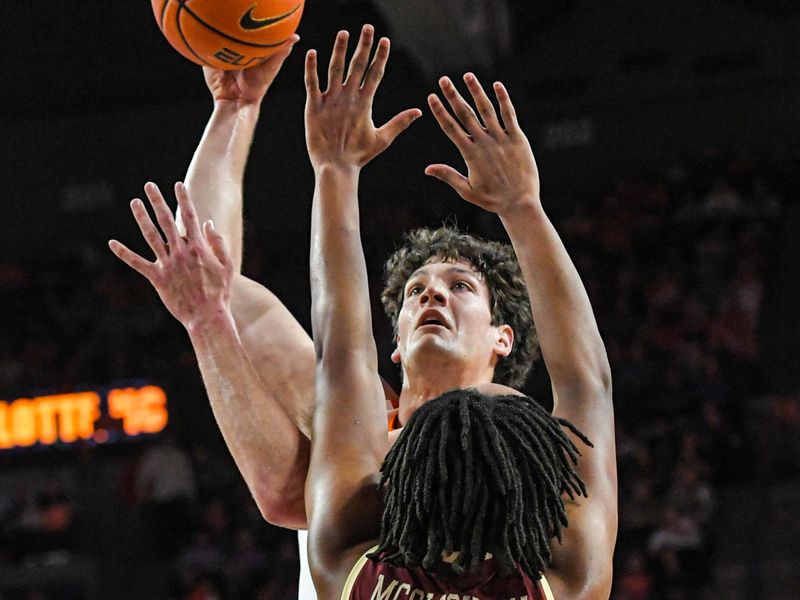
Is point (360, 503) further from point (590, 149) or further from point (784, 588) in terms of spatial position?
point (590, 149)

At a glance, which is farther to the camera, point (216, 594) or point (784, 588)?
point (216, 594)

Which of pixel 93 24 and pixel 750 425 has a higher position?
pixel 93 24

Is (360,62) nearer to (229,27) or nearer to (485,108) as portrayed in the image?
(485,108)

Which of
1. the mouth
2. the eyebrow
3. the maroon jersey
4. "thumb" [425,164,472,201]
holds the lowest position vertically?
the maroon jersey

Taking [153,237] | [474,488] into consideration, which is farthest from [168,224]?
[474,488]

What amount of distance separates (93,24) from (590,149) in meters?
5.35

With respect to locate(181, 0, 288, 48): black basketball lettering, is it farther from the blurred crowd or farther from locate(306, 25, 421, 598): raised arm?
the blurred crowd

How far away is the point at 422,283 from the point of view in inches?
128

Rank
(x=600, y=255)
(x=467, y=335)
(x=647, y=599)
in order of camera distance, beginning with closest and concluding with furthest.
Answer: (x=467, y=335) → (x=647, y=599) → (x=600, y=255)

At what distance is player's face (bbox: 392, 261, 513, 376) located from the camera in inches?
123

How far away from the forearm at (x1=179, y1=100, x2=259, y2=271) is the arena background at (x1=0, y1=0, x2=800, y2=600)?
5742 mm

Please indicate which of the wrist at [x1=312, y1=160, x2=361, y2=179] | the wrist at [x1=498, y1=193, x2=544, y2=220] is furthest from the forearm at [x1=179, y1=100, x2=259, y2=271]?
the wrist at [x1=498, y1=193, x2=544, y2=220]

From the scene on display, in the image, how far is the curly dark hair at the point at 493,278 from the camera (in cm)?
337

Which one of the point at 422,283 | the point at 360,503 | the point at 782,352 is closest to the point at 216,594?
the point at 782,352
